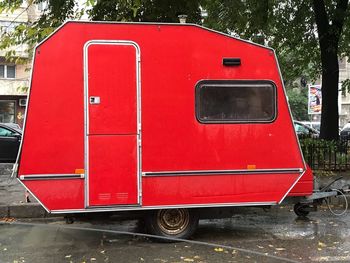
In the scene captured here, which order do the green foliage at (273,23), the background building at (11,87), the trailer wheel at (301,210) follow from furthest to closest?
the background building at (11,87)
the green foliage at (273,23)
the trailer wheel at (301,210)

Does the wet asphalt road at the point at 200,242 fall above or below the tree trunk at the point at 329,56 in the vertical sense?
below

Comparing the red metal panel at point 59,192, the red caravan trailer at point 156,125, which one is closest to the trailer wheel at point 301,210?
the red caravan trailer at point 156,125

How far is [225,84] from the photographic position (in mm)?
6715

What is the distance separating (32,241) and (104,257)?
140cm

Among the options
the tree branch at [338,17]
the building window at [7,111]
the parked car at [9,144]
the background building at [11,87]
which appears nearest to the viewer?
the tree branch at [338,17]

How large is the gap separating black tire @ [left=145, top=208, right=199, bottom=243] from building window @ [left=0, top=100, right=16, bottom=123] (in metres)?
34.0

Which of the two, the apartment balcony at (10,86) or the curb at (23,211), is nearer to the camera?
the curb at (23,211)

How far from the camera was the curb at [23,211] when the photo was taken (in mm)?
8578

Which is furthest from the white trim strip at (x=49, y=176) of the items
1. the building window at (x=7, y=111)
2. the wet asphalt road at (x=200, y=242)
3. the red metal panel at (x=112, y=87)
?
the building window at (x=7, y=111)

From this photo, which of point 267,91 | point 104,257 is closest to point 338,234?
point 267,91

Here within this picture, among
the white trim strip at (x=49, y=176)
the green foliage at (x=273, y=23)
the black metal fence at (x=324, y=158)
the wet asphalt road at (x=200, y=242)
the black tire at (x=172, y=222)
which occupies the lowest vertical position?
the wet asphalt road at (x=200, y=242)

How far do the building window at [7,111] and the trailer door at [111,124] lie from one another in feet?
112

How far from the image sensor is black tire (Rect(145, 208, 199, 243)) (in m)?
6.79

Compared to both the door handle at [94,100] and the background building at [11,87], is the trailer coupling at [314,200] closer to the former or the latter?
the door handle at [94,100]
